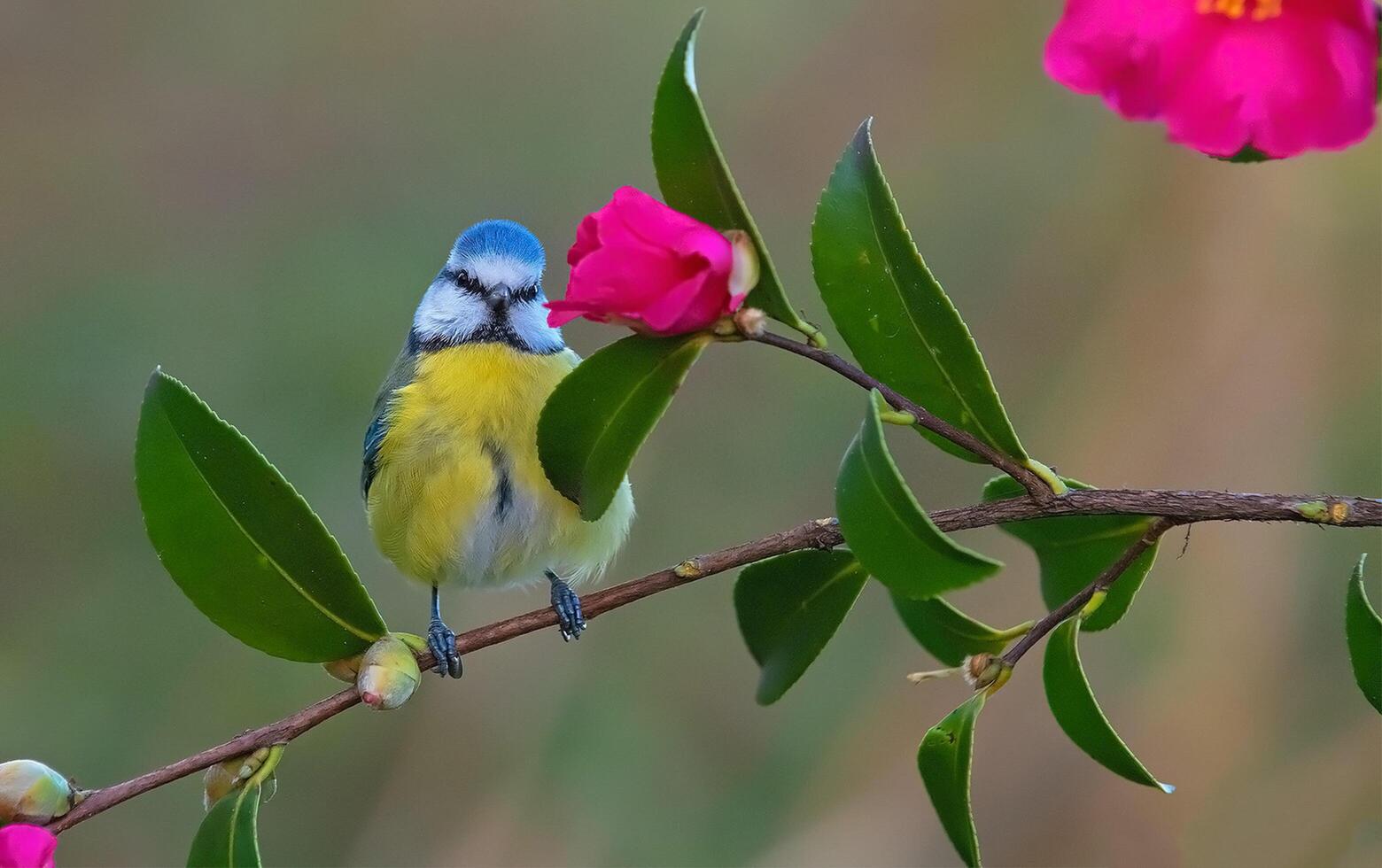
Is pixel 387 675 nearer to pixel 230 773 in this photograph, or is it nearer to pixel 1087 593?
pixel 230 773

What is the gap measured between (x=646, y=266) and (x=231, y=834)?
1.55 ft

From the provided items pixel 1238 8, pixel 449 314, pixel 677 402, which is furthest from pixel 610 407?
pixel 677 402

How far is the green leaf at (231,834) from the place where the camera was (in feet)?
2.87

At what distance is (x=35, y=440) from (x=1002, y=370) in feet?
6.35

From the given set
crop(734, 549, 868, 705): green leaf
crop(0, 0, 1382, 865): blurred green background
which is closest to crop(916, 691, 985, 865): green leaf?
crop(734, 549, 868, 705): green leaf

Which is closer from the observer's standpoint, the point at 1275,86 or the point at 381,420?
the point at 1275,86

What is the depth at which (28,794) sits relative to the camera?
86cm

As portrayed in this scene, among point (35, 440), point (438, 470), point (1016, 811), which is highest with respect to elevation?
point (35, 440)

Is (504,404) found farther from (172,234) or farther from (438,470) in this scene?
(172,234)

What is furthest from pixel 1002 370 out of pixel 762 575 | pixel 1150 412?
pixel 762 575

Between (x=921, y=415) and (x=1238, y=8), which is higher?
(x=1238, y=8)

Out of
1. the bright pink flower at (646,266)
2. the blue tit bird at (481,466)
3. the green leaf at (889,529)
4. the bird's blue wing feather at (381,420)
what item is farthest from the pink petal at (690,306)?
the bird's blue wing feather at (381,420)

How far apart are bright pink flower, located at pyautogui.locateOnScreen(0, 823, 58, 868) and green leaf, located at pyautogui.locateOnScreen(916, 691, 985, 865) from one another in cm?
55

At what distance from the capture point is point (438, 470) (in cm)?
168
